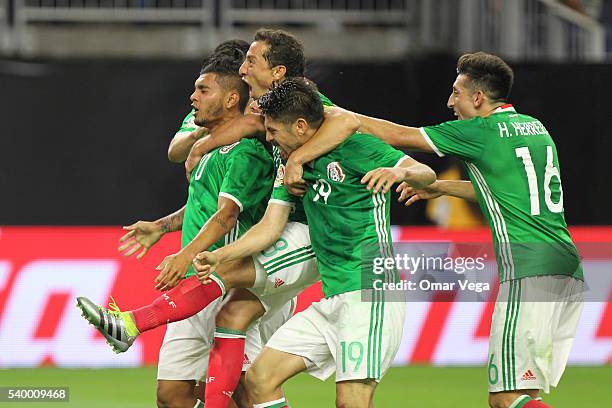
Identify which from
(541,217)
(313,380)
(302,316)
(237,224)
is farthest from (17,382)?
(541,217)

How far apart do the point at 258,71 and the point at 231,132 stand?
331 millimetres

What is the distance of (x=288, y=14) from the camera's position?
42.8 feet

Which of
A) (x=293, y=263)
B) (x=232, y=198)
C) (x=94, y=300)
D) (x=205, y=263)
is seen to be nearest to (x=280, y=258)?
(x=293, y=263)

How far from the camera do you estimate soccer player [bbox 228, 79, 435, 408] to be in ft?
18.4

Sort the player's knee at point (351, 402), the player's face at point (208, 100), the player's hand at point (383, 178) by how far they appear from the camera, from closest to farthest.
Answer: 1. the player's hand at point (383, 178)
2. the player's knee at point (351, 402)
3. the player's face at point (208, 100)

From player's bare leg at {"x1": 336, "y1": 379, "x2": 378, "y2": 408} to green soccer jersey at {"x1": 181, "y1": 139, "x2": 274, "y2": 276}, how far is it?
108 cm

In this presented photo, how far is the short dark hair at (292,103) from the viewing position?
18.6ft

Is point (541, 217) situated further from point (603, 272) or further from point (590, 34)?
point (590, 34)

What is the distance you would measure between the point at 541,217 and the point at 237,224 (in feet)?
5.05

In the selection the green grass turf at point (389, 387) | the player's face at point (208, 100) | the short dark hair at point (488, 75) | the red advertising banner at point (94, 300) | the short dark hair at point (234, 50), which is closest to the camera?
the short dark hair at point (488, 75)

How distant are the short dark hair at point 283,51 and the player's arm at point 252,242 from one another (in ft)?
2.50

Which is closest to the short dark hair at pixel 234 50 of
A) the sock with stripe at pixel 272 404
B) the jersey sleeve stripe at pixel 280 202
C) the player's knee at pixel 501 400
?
the jersey sleeve stripe at pixel 280 202

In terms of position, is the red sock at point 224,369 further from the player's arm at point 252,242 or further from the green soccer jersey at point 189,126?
the green soccer jersey at point 189,126

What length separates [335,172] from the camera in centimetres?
569
